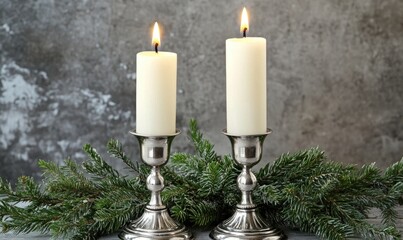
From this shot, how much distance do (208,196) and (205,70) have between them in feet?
3.40

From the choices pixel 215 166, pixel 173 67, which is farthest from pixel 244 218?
pixel 173 67

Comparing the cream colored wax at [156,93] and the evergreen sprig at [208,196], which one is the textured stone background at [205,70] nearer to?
the evergreen sprig at [208,196]

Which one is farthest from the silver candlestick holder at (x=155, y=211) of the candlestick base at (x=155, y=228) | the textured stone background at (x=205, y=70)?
the textured stone background at (x=205, y=70)

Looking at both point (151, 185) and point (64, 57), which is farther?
point (64, 57)

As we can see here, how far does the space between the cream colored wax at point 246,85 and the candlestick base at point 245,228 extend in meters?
0.12

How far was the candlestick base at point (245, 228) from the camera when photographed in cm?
107

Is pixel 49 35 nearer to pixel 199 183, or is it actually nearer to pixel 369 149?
pixel 369 149

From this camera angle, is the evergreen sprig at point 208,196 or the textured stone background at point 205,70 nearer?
the evergreen sprig at point 208,196

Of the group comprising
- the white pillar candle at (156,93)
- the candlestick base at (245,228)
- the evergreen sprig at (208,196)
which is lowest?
the candlestick base at (245,228)

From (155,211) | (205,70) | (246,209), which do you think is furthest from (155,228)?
(205,70)

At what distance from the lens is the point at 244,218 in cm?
108

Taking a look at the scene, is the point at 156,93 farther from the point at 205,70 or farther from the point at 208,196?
the point at 205,70

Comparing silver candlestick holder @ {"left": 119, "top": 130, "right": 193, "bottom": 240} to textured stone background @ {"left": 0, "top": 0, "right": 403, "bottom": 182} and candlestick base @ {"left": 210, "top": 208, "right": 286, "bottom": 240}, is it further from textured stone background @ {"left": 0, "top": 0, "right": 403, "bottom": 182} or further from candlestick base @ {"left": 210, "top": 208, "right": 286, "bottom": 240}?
textured stone background @ {"left": 0, "top": 0, "right": 403, "bottom": 182}

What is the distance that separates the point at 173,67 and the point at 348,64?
1204 millimetres
